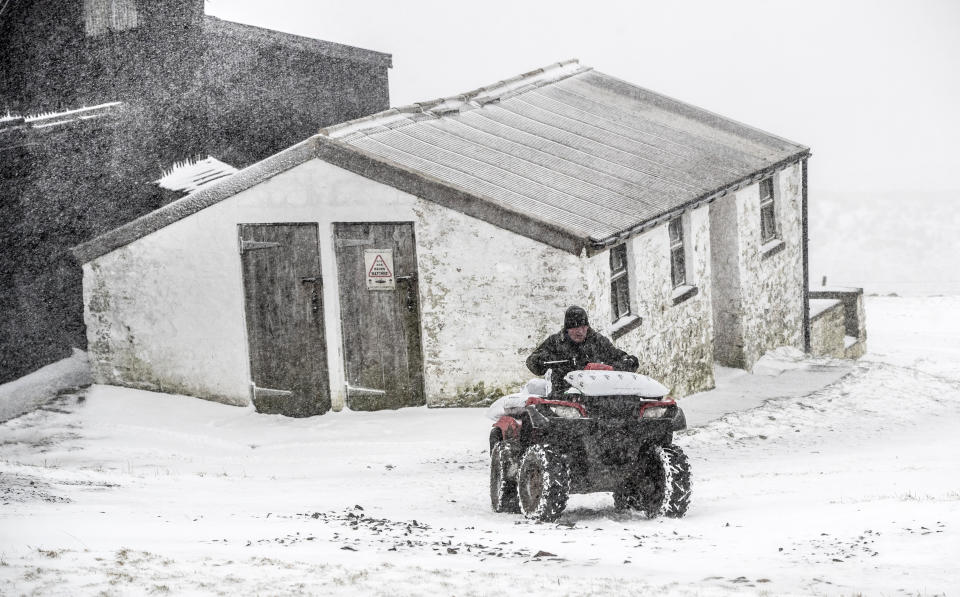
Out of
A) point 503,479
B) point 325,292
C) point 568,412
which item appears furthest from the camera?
point 325,292

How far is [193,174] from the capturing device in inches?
743

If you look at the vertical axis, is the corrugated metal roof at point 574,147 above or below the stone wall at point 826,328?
above

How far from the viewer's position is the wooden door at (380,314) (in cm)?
1358

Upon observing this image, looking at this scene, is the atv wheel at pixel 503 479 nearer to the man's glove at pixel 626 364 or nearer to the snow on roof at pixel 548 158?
the man's glove at pixel 626 364

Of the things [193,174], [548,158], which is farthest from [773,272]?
[193,174]

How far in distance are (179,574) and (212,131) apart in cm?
1468

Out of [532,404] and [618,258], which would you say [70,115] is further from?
[532,404]

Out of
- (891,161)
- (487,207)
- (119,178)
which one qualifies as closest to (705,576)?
(487,207)

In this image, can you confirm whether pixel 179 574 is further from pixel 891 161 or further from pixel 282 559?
pixel 891 161

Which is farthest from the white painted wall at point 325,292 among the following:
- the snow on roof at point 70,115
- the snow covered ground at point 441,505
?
the snow on roof at point 70,115

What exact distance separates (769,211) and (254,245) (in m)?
9.55

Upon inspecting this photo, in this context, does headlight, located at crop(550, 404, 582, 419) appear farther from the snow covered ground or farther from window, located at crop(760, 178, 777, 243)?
window, located at crop(760, 178, 777, 243)

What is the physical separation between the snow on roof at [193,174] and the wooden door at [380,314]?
5170 millimetres

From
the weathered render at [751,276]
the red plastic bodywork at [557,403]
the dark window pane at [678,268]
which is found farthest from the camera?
the weathered render at [751,276]
